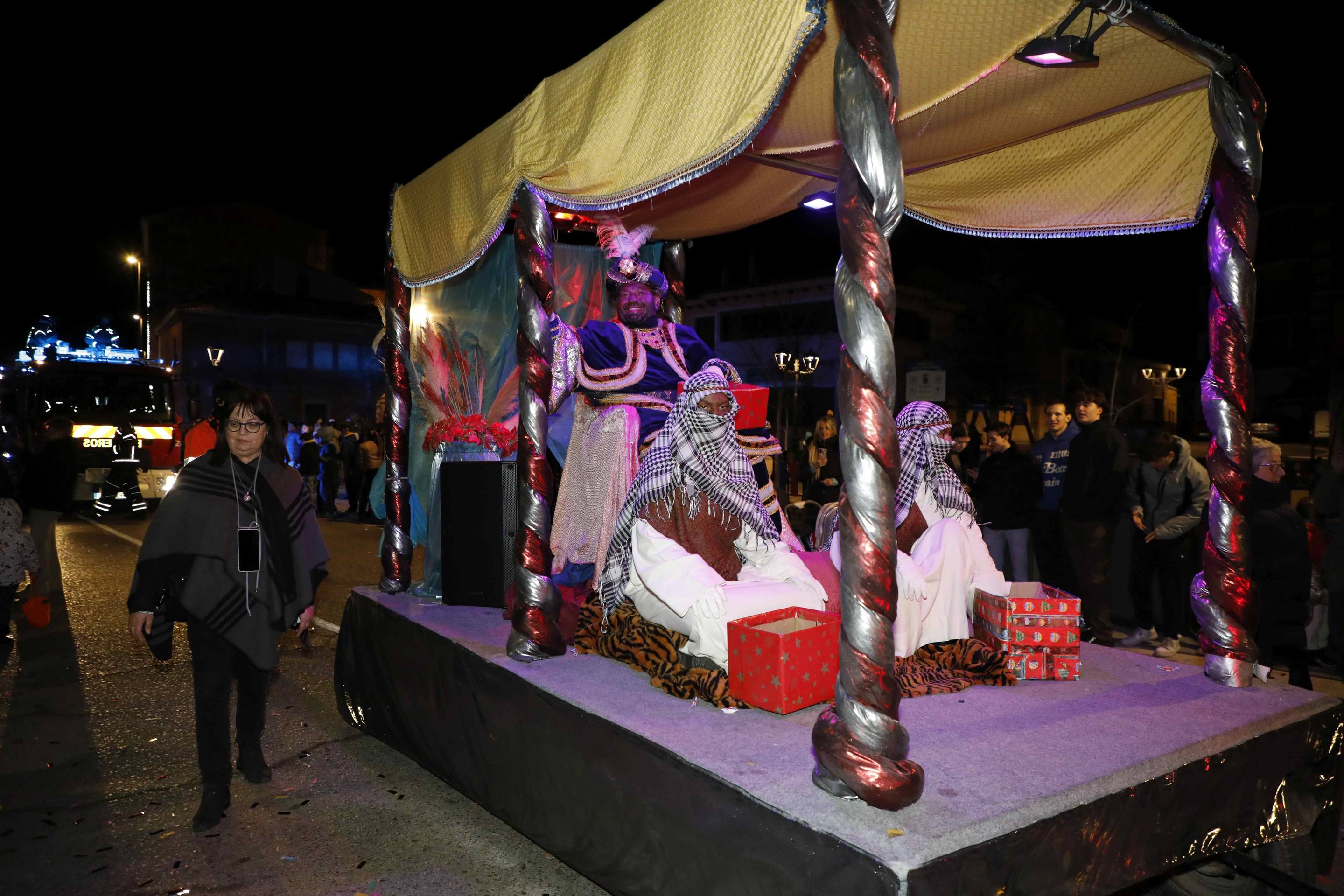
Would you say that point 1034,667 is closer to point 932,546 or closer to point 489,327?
point 932,546

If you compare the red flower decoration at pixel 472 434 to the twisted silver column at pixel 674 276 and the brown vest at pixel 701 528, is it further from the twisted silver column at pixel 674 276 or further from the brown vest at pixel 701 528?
the brown vest at pixel 701 528

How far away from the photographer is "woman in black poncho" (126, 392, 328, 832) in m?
3.75

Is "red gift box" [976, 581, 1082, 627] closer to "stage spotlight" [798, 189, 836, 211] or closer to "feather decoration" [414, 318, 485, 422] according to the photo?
"stage spotlight" [798, 189, 836, 211]

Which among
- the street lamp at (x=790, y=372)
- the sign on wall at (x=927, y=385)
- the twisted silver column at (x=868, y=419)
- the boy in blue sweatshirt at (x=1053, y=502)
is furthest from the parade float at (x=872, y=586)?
the street lamp at (x=790, y=372)

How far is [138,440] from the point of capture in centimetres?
1625

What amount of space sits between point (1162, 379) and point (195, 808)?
42319mm

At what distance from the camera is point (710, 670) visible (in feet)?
11.2

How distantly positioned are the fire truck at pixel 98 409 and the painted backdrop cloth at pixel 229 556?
46.9ft

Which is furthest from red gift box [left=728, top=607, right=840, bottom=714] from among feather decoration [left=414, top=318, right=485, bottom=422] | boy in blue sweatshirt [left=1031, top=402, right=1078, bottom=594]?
boy in blue sweatshirt [left=1031, top=402, right=1078, bottom=594]

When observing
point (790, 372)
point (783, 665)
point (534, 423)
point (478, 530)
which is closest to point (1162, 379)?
point (790, 372)

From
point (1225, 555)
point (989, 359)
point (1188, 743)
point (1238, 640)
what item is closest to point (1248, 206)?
point (1225, 555)

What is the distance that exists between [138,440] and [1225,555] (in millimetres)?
17749

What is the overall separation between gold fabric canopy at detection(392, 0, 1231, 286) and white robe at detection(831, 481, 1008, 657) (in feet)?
6.06

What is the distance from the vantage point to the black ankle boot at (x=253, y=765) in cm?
424
